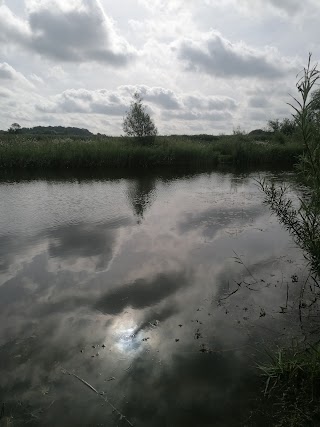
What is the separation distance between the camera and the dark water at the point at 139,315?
3537 mm

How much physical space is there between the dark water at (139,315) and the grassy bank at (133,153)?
1332 cm

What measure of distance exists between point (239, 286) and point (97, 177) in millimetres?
15906

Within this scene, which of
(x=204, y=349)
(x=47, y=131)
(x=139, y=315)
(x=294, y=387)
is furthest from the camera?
(x=47, y=131)

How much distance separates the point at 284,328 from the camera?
4.79 m

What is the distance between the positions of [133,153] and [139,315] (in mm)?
21145

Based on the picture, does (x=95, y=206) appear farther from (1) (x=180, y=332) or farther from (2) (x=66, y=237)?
(1) (x=180, y=332)

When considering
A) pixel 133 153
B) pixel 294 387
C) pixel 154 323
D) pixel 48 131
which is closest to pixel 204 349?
pixel 154 323

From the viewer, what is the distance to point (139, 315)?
5188 millimetres

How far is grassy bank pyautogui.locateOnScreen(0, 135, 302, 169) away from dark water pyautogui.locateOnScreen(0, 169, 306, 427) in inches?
524

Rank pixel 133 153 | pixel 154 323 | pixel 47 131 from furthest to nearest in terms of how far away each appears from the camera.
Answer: pixel 47 131, pixel 133 153, pixel 154 323

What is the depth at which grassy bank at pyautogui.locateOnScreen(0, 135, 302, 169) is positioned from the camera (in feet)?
76.5

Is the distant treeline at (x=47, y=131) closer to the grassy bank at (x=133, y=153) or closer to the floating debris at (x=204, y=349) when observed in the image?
the grassy bank at (x=133, y=153)

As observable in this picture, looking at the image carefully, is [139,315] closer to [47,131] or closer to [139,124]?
[139,124]

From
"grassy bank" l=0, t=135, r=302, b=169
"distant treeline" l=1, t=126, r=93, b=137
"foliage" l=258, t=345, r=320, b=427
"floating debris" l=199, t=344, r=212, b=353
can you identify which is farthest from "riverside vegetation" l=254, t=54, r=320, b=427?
"distant treeline" l=1, t=126, r=93, b=137
